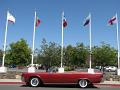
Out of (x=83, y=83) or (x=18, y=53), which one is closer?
(x=83, y=83)

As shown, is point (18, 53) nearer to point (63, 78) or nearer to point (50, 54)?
point (50, 54)

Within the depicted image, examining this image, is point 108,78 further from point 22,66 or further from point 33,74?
point 22,66

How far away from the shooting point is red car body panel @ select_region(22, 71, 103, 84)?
2022cm

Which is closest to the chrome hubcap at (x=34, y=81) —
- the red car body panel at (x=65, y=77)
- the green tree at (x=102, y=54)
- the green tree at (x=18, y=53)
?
the red car body panel at (x=65, y=77)

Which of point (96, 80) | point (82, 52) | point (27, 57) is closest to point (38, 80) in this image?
point (96, 80)

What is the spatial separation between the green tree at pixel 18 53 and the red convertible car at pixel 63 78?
153 feet

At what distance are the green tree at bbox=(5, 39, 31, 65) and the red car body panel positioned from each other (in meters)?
46.6

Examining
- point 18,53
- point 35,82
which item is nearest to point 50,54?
point 35,82

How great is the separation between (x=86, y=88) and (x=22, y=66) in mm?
55196

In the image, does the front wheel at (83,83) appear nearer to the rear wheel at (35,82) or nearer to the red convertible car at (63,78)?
the red convertible car at (63,78)

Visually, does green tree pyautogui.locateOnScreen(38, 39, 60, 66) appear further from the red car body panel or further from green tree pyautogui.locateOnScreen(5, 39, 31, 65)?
green tree pyautogui.locateOnScreen(5, 39, 31, 65)

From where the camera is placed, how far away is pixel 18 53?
2685 inches

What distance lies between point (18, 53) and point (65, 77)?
4889cm

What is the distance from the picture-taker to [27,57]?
68.7 m
